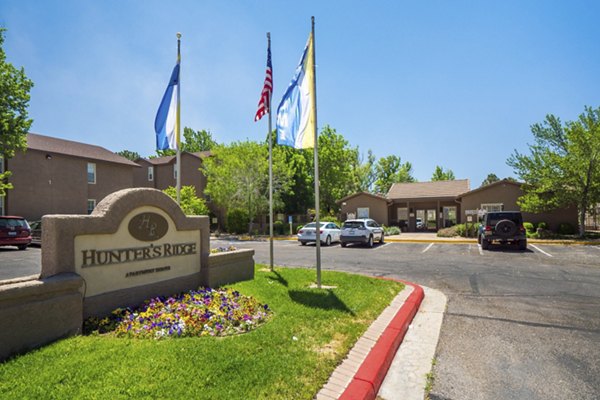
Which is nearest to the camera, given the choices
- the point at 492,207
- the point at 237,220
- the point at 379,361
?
the point at 379,361

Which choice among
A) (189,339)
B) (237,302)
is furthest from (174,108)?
(189,339)

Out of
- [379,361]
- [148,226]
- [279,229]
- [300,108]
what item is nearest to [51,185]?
[279,229]

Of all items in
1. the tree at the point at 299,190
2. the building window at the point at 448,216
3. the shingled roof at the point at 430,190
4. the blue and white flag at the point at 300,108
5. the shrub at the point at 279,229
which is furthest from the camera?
the tree at the point at 299,190

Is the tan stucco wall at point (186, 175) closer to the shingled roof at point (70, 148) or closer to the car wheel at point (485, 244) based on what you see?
the shingled roof at point (70, 148)

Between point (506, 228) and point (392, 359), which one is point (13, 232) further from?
point (506, 228)

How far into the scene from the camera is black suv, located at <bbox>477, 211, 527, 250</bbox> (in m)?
16.8

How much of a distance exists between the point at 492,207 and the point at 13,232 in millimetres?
32824

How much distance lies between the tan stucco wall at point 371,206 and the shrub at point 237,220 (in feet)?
34.3

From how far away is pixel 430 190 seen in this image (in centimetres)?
3497

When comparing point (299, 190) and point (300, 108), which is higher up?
point (299, 190)

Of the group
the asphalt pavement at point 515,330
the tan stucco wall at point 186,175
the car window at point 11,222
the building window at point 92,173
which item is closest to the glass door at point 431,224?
the tan stucco wall at point 186,175

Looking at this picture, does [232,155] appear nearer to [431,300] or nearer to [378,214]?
[378,214]

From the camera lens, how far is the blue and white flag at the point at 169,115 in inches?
362

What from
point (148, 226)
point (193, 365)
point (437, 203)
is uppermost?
point (437, 203)
